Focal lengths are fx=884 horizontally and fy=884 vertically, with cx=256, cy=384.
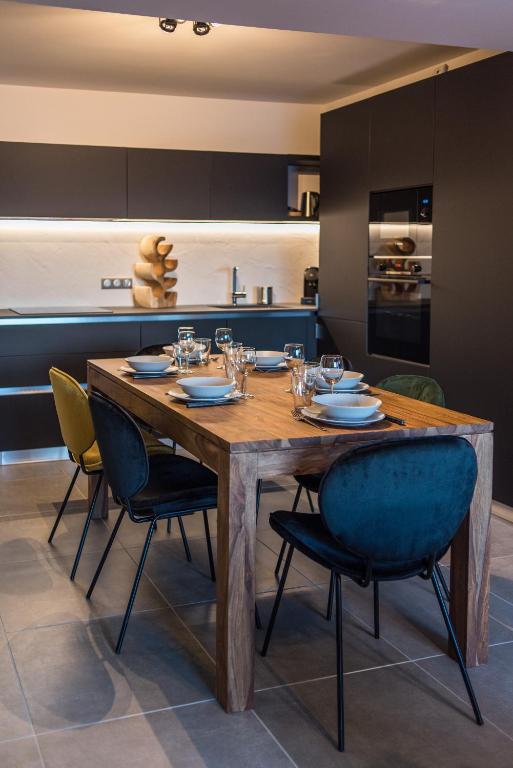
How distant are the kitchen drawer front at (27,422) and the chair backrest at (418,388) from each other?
2703mm

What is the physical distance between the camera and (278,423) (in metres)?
2.83

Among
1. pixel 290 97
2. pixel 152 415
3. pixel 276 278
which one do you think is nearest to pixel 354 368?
pixel 276 278

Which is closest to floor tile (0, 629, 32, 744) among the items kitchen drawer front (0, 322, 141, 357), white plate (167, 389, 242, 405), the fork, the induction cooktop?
white plate (167, 389, 242, 405)

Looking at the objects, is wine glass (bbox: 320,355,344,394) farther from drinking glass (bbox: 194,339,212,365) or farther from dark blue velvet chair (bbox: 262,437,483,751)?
drinking glass (bbox: 194,339,212,365)

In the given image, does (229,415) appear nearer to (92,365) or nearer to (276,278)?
(92,365)

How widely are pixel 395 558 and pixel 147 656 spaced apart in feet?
3.23

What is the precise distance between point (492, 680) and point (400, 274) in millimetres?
3077

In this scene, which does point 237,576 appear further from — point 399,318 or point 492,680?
point 399,318

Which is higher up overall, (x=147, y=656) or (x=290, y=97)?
(x=290, y=97)

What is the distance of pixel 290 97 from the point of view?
6652 mm

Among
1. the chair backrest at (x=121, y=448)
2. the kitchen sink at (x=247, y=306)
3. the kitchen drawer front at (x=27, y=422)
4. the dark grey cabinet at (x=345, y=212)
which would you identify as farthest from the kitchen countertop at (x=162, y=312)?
the chair backrest at (x=121, y=448)

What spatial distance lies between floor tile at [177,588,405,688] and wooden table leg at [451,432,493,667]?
245 mm

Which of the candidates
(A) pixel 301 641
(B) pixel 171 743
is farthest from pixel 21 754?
(A) pixel 301 641

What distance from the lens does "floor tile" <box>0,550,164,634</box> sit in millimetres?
3287
